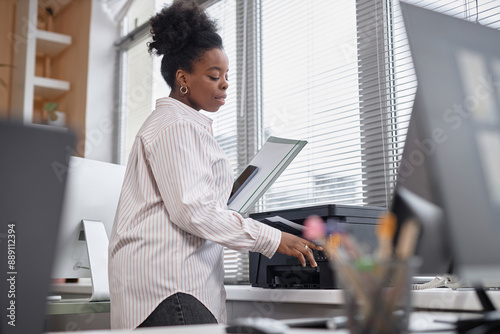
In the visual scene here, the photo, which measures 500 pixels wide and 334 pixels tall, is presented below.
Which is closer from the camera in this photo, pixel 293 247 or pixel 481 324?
pixel 481 324

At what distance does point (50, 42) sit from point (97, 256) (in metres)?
2.70

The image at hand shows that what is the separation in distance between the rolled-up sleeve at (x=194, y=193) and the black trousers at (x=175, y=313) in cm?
17

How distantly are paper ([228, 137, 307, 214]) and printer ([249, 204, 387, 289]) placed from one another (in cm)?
14

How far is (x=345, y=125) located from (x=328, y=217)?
2.55 ft

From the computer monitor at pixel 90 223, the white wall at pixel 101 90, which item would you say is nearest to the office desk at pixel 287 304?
the computer monitor at pixel 90 223

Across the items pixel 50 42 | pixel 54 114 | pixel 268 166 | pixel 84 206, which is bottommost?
pixel 84 206

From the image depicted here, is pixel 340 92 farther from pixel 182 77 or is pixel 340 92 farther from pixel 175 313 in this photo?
pixel 175 313

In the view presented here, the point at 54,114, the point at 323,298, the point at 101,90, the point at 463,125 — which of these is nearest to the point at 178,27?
the point at 323,298

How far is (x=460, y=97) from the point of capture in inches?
28.6

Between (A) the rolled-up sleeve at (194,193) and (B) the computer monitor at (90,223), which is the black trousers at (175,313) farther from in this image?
(B) the computer monitor at (90,223)

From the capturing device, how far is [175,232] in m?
1.45

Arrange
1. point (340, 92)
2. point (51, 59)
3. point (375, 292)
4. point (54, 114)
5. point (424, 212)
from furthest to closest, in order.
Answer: point (51, 59) < point (54, 114) < point (340, 92) < point (424, 212) < point (375, 292)

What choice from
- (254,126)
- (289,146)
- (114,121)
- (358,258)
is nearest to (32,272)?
(358,258)

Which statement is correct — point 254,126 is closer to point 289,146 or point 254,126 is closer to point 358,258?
point 289,146
